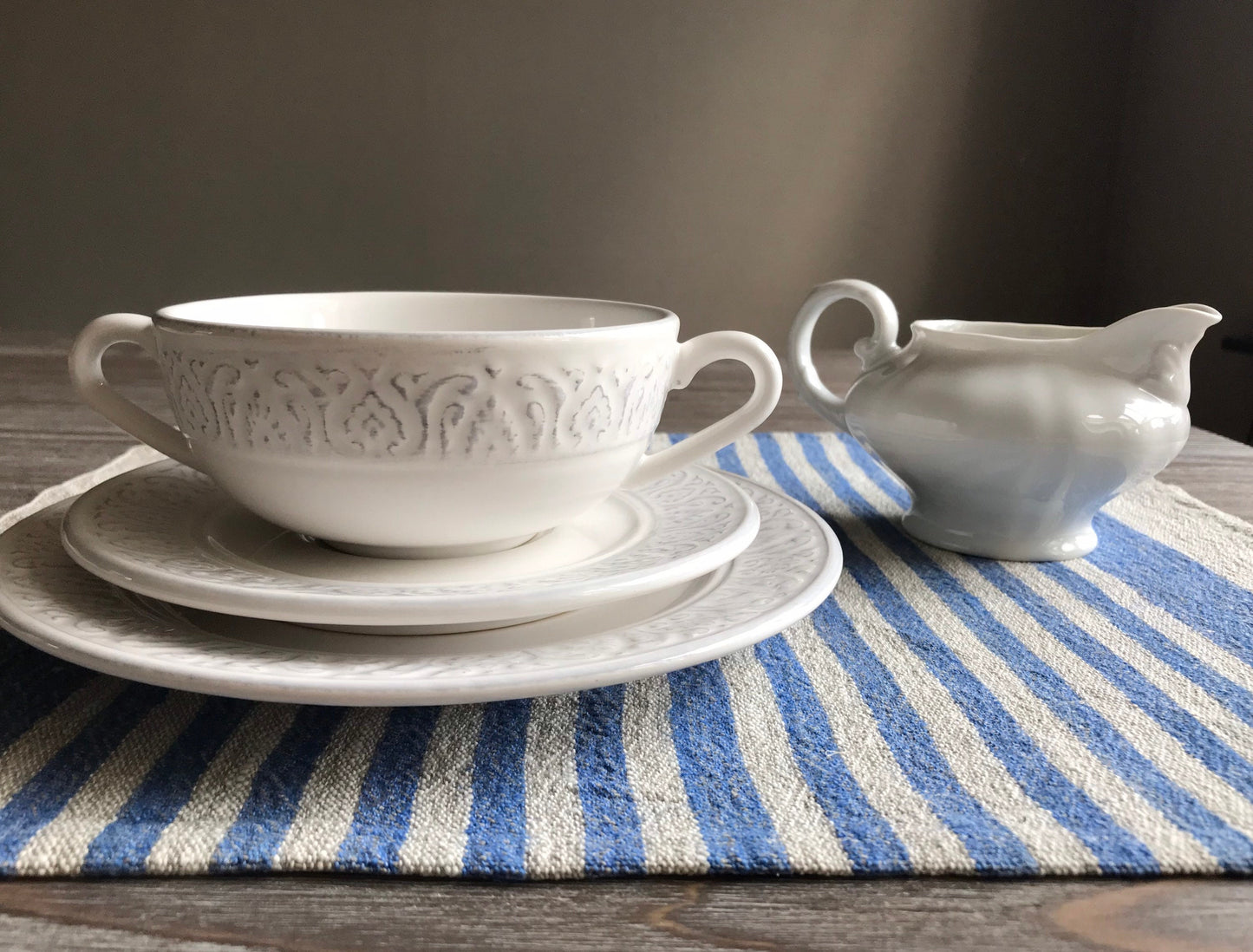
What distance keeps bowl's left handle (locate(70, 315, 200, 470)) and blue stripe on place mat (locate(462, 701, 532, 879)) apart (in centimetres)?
18

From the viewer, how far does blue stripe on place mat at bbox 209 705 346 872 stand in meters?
0.24

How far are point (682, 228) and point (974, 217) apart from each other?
0.81 metres

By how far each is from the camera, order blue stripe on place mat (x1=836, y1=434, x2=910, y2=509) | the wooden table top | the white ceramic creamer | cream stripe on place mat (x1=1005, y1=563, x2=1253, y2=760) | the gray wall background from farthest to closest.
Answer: the gray wall background, blue stripe on place mat (x1=836, y1=434, x2=910, y2=509), the white ceramic creamer, cream stripe on place mat (x1=1005, y1=563, x2=1253, y2=760), the wooden table top

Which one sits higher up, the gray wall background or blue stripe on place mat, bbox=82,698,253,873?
the gray wall background

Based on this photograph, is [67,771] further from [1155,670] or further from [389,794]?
[1155,670]

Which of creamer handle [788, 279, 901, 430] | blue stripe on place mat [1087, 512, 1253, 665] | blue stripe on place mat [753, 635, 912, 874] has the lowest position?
blue stripe on place mat [1087, 512, 1253, 665]

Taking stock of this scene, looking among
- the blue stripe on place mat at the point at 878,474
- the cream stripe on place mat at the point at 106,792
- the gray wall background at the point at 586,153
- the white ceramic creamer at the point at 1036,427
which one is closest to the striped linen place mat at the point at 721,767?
the cream stripe on place mat at the point at 106,792

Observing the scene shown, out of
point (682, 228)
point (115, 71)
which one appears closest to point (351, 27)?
point (115, 71)

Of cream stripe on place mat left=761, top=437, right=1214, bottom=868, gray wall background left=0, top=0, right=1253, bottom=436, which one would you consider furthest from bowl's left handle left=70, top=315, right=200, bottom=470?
gray wall background left=0, top=0, right=1253, bottom=436

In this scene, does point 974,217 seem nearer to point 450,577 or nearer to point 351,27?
point 351,27

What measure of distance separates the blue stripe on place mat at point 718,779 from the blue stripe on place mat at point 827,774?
18 millimetres

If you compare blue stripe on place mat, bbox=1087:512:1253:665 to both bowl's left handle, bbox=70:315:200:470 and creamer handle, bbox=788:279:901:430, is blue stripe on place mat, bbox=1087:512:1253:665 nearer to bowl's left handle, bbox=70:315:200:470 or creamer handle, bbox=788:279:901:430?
creamer handle, bbox=788:279:901:430

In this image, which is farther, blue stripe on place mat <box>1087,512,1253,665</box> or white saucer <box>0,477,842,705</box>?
blue stripe on place mat <box>1087,512,1253,665</box>

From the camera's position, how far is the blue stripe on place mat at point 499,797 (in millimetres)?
240
